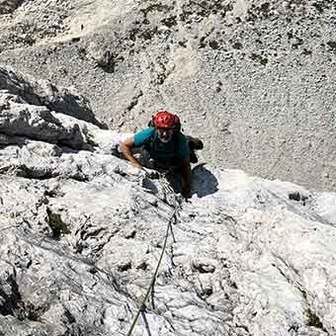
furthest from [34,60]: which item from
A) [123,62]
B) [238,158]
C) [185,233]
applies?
[185,233]

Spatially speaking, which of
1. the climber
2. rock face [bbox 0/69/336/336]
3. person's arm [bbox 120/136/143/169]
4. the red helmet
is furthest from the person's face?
rock face [bbox 0/69/336/336]

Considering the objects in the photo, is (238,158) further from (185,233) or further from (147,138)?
(185,233)

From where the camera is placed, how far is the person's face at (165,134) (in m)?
14.2

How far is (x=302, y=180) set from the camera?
1137 inches

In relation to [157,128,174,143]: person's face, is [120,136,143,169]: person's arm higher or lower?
lower

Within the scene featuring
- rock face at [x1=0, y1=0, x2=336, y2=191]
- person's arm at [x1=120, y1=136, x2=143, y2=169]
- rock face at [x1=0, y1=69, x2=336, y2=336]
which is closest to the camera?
rock face at [x1=0, y1=69, x2=336, y2=336]

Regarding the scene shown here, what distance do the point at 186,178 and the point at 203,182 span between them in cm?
57

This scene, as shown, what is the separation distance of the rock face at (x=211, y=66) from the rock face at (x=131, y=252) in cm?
1603

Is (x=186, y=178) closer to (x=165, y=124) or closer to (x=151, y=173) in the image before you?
(x=151, y=173)

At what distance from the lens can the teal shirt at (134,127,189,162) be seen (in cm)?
1469

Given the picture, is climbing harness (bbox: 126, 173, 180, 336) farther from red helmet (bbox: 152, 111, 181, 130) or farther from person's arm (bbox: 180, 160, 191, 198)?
red helmet (bbox: 152, 111, 181, 130)

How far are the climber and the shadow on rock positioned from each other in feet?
1.00

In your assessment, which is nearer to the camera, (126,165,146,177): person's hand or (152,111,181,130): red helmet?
(126,165,146,177): person's hand

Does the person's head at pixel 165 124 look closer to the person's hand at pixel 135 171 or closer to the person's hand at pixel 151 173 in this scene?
the person's hand at pixel 151 173
